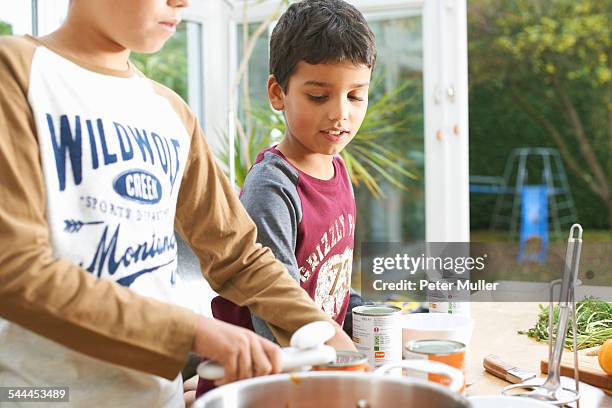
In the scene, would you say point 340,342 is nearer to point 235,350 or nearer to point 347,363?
point 347,363

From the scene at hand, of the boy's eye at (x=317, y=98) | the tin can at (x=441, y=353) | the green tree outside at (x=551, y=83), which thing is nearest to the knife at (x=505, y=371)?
the tin can at (x=441, y=353)

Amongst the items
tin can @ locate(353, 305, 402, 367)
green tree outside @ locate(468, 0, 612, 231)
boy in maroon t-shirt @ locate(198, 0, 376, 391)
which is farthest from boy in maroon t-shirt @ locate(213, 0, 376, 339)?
green tree outside @ locate(468, 0, 612, 231)

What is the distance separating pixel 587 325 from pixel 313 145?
2.40 feet

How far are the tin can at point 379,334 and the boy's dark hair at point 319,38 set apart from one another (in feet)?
1.51

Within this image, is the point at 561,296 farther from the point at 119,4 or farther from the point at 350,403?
the point at 119,4

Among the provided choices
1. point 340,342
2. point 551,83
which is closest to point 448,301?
point 340,342

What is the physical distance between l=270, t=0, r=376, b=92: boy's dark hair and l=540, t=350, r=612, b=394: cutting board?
63cm

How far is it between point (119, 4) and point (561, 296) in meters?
0.72

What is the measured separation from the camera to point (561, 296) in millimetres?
1063

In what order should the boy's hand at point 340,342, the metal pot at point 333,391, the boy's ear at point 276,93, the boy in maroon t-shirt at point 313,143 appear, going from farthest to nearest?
the boy's ear at point 276,93
the boy in maroon t-shirt at point 313,143
the boy's hand at point 340,342
the metal pot at point 333,391

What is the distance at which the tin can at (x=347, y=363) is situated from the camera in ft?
2.76

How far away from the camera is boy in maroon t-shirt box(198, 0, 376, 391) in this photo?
1272 millimetres

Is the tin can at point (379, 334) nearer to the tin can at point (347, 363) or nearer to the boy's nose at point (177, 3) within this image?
the tin can at point (347, 363)

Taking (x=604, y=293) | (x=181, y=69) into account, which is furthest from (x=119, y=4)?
(x=181, y=69)
